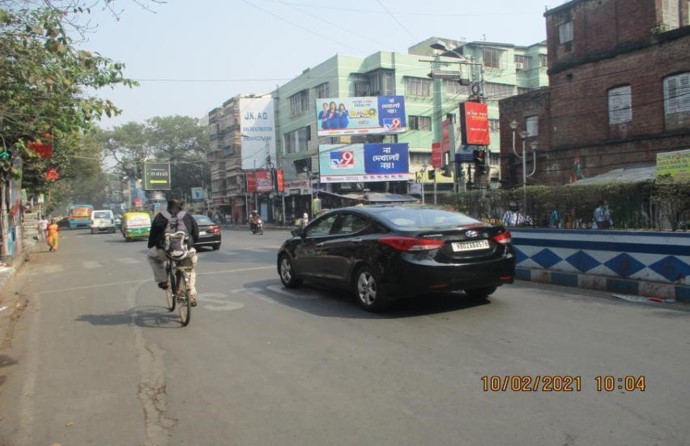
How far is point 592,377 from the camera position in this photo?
4418 mm

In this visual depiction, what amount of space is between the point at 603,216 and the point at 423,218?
468 cm

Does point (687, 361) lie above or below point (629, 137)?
below

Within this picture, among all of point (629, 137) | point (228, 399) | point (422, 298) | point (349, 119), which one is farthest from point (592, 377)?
point (349, 119)

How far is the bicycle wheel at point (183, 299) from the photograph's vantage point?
6988 mm

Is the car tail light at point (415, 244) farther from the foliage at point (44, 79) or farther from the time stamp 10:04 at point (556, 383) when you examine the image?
the foliage at point (44, 79)

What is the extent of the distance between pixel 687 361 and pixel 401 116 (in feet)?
119

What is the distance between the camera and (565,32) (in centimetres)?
2616

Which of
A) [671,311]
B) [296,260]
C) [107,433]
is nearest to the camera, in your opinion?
[107,433]

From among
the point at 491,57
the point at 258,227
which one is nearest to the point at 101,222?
the point at 258,227

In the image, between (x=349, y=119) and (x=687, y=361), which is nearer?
(x=687, y=361)

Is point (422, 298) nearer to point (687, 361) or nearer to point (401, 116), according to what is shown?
point (687, 361)

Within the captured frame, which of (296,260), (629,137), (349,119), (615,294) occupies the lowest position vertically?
(615,294)

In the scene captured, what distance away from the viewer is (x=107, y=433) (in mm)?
3740

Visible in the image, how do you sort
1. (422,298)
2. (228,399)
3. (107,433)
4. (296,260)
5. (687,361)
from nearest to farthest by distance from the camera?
(107,433) < (228,399) < (687,361) < (422,298) < (296,260)
